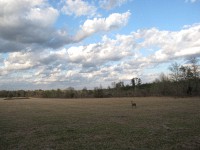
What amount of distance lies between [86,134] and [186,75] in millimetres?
81462

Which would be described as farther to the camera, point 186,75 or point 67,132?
point 186,75

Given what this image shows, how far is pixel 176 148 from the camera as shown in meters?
12.6

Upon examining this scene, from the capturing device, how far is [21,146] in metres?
13.9

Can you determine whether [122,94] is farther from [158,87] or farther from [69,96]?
[69,96]

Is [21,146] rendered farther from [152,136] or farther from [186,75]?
[186,75]

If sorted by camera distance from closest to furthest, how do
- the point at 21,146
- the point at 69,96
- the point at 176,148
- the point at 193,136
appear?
the point at 176,148 < the point at 21,146 < the point at 193,136 < the point at 69,96

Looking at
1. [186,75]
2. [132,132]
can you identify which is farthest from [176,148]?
[186,75]

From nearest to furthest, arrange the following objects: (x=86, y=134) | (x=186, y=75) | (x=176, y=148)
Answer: (x=176, y=148) → (x=86, y=134) → (x=186, y=75)

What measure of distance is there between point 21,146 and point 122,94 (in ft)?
325

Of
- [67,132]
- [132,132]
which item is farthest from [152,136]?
[67,132]

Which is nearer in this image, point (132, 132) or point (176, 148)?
point (176, 148)

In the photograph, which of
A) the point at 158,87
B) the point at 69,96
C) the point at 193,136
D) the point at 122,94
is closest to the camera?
the point at 193,136

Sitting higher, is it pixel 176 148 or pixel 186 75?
pixel 186 75

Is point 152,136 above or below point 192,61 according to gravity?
below
